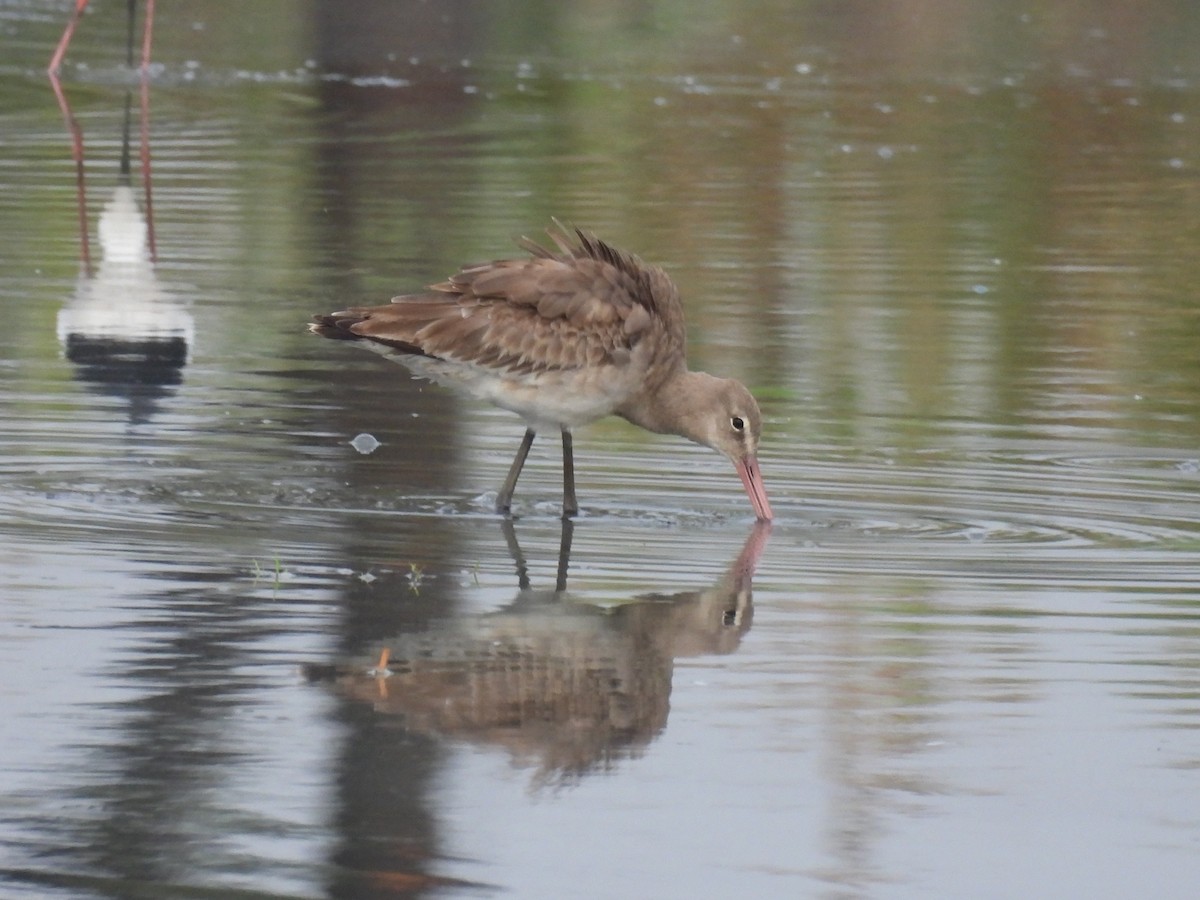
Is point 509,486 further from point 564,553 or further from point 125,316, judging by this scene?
point 125,316

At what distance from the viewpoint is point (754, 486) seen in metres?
8.89

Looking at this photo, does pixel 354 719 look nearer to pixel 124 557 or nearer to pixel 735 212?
pixel 124 557

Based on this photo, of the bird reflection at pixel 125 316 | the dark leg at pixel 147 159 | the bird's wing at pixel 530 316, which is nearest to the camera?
the bird's wing at pixel 530 316

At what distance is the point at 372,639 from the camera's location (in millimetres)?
6801

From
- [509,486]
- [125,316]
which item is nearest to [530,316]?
[509,486]

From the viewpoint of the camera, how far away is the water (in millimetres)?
5352

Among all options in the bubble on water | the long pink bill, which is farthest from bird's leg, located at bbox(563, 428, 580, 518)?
the bubble on water

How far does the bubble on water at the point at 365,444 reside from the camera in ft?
31.9

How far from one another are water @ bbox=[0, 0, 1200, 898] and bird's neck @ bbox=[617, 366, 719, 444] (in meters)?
0.27

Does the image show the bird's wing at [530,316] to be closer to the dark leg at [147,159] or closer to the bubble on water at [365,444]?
the bubble on water at [365,444]

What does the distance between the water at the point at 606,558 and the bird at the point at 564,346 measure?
0.98ft

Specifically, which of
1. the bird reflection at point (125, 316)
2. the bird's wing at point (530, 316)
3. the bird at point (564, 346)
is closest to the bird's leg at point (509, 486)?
the bird at point (564, 346)

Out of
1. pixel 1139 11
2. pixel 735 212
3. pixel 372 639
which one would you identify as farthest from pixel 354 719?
pixel 1139 11

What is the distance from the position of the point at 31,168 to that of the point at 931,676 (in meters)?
13.5
